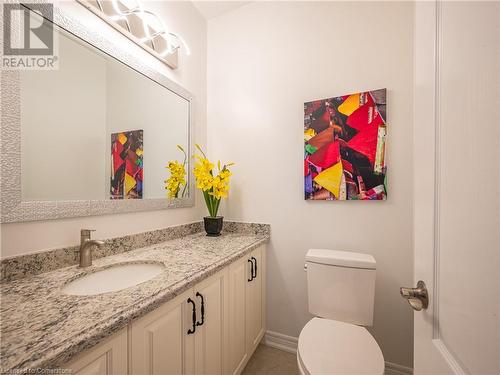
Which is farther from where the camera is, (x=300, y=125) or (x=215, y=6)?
(x=215, y=6)

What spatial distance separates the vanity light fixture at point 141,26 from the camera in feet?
3.70

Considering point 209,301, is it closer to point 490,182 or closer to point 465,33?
point 490,182

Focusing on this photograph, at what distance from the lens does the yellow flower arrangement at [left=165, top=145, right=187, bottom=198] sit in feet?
5.08

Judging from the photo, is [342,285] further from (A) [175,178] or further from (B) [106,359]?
(A) [175,178]

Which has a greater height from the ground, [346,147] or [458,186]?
[346,147]

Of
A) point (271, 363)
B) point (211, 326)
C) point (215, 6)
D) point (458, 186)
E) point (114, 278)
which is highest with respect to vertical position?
point (215, 6)

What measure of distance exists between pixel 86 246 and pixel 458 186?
1291 millimetres

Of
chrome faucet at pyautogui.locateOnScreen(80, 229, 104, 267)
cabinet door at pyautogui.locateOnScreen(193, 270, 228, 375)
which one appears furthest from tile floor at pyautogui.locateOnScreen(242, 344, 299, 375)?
chrome faucet at pyautogui.locateOnScreen(80, 229, 104, 267)

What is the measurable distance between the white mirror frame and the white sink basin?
0.28 m

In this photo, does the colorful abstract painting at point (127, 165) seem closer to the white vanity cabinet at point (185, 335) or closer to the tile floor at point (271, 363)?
the white vanity cabinet at point (185, 335)

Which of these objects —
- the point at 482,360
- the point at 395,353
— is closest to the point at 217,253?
the point at 482,360

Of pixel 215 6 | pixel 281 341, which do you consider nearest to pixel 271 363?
pixel 281 341

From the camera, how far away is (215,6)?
182 cm

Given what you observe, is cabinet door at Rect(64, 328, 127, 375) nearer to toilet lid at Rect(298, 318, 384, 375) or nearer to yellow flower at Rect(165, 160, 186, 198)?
toilet lid at Rect(298, 318, 384, 375)
